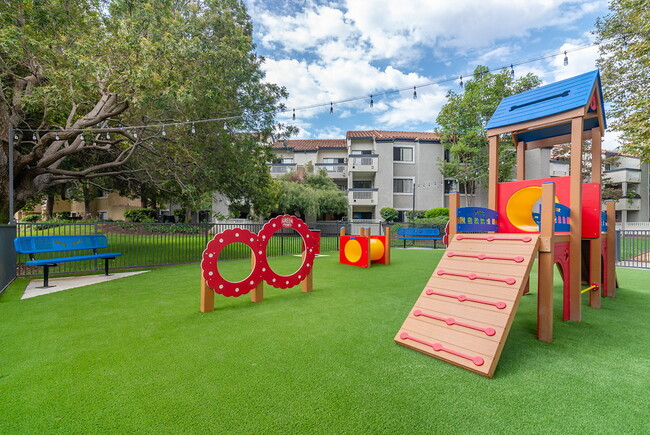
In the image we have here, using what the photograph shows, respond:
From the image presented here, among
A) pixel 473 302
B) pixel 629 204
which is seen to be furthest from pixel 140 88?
pixel 629 204

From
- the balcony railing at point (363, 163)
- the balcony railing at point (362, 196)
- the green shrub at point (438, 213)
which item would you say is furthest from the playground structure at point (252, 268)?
the balcony railing at point (363, 163)

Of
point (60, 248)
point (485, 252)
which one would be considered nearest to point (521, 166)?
point (485, 252)

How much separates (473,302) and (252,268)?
3574 mm

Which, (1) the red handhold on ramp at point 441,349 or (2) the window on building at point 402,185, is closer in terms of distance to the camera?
(1) the red handhold on ramp at point 441,349

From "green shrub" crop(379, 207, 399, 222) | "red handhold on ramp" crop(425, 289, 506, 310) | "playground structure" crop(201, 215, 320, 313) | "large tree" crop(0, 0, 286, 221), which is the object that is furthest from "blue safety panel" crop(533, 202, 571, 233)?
"green shrub" crop(379, 207, 399, 222)

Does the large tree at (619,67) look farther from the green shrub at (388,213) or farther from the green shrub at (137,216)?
the green shrub at (137,216)

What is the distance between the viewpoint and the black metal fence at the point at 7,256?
5.99 meters

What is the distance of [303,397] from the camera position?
2.36 metres

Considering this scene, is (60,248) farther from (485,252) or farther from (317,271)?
(485,252)

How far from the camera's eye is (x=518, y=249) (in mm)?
3570

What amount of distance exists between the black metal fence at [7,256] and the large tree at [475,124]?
25474mm

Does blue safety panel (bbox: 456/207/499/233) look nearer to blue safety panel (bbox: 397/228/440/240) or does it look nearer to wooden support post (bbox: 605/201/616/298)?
wooden support post (bbox: 605/201/616/298)

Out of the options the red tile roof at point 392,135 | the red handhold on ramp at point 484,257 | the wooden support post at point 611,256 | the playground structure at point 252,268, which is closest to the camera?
the red handhold on ramp at point 484,257

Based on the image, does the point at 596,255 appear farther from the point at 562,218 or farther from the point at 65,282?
the point at 65,282
